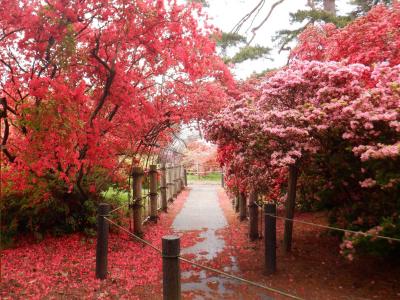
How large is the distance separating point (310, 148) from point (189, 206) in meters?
9.36

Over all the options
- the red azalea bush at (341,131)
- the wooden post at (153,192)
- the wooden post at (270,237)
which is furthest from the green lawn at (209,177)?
the wooden post at (270,237)

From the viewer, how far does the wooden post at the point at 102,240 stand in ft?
17.0

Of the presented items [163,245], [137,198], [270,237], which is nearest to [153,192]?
[137,198]

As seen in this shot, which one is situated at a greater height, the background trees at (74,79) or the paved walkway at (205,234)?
the background trees at (74,79)

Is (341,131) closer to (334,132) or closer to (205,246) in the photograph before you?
(334,132)

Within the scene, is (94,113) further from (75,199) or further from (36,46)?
(75,199)

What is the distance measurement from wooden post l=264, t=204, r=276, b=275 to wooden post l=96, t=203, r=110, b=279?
7.18 feet

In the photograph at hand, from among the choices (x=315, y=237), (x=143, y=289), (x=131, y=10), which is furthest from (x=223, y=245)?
(x=131, y=10)

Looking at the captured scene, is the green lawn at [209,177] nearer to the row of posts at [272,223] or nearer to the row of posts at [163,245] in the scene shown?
the row of posts at [163,245]

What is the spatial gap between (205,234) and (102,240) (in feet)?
12.9

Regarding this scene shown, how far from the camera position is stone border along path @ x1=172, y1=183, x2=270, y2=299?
16.8 ft

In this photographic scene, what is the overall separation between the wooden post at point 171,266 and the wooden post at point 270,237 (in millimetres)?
2588

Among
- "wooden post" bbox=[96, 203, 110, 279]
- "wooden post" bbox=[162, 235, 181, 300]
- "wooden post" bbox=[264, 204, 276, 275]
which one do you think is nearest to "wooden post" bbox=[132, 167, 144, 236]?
"wooden post" bbox=[96, 203, 110, 279]

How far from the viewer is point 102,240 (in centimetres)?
526
